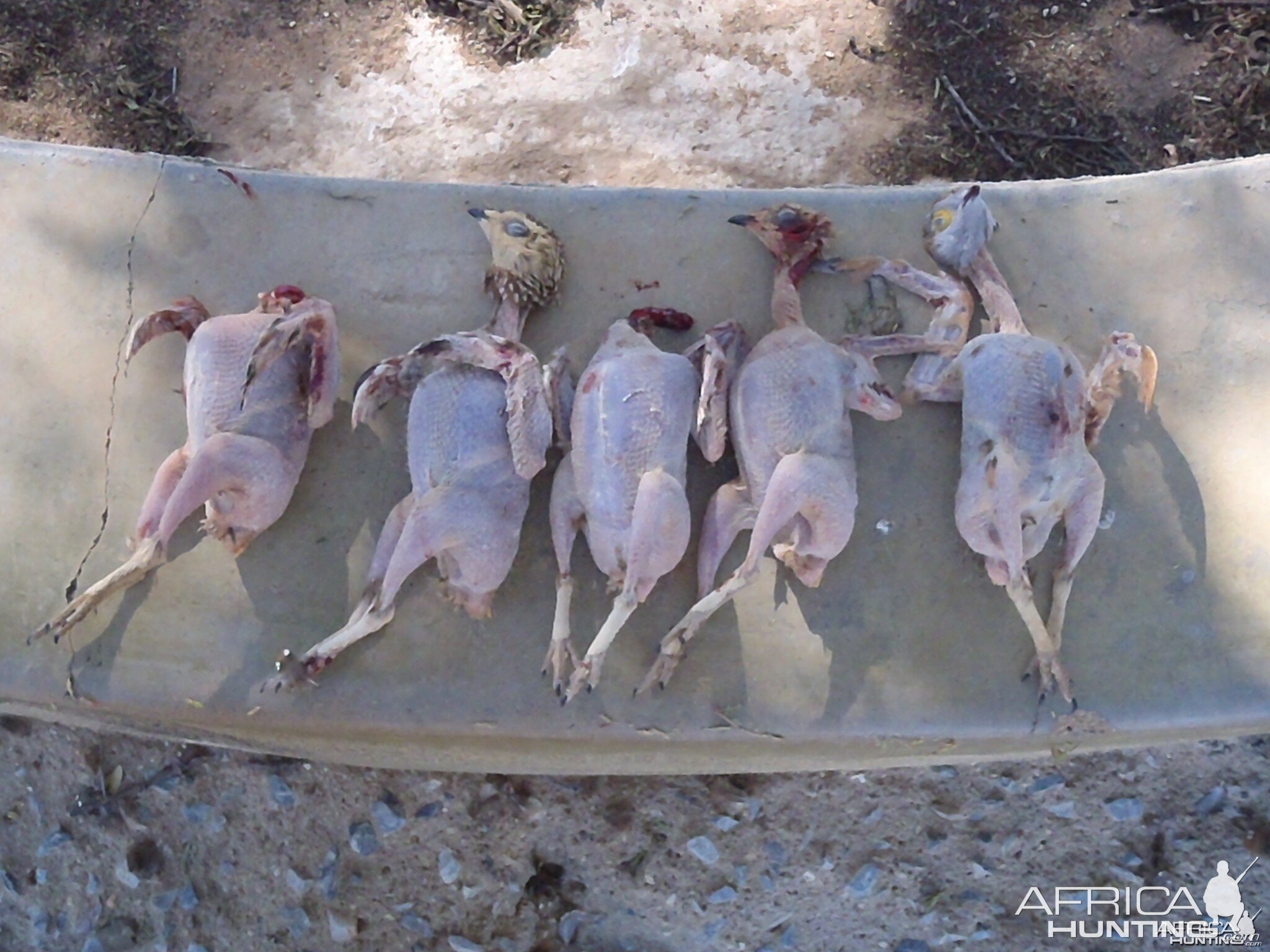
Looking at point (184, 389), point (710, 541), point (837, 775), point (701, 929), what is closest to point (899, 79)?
Result: point (710, 541)

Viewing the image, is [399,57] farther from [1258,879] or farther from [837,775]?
[1258,879]

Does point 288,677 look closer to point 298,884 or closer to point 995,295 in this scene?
point 298,884

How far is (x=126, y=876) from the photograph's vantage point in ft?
9.78

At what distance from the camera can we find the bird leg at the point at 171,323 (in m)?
2.47

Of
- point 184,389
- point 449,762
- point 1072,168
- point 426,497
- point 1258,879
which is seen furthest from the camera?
point 1072,168

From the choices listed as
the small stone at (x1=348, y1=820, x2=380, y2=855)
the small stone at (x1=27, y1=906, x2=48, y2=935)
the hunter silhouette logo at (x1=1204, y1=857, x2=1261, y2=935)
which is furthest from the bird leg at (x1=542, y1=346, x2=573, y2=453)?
the hunter silhouette logo at (x1=1204, y1=857, x2=1261, y2=935)

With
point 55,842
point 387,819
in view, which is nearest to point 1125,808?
point 387,819

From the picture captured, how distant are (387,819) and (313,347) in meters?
1.50

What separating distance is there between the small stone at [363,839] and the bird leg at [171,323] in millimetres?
1576

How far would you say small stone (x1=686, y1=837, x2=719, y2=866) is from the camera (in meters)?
2.96

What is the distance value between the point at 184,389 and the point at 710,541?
1465mm

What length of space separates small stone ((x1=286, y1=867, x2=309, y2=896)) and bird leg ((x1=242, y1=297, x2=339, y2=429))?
1466 millimetres

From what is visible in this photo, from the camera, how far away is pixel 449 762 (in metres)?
2.78

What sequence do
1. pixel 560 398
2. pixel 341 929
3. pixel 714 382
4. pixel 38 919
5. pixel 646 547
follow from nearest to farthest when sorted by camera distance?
pixel 646 547 → pixel 714 382 → pixel 560 398 → pixel 341 929 → pixel 38 919
